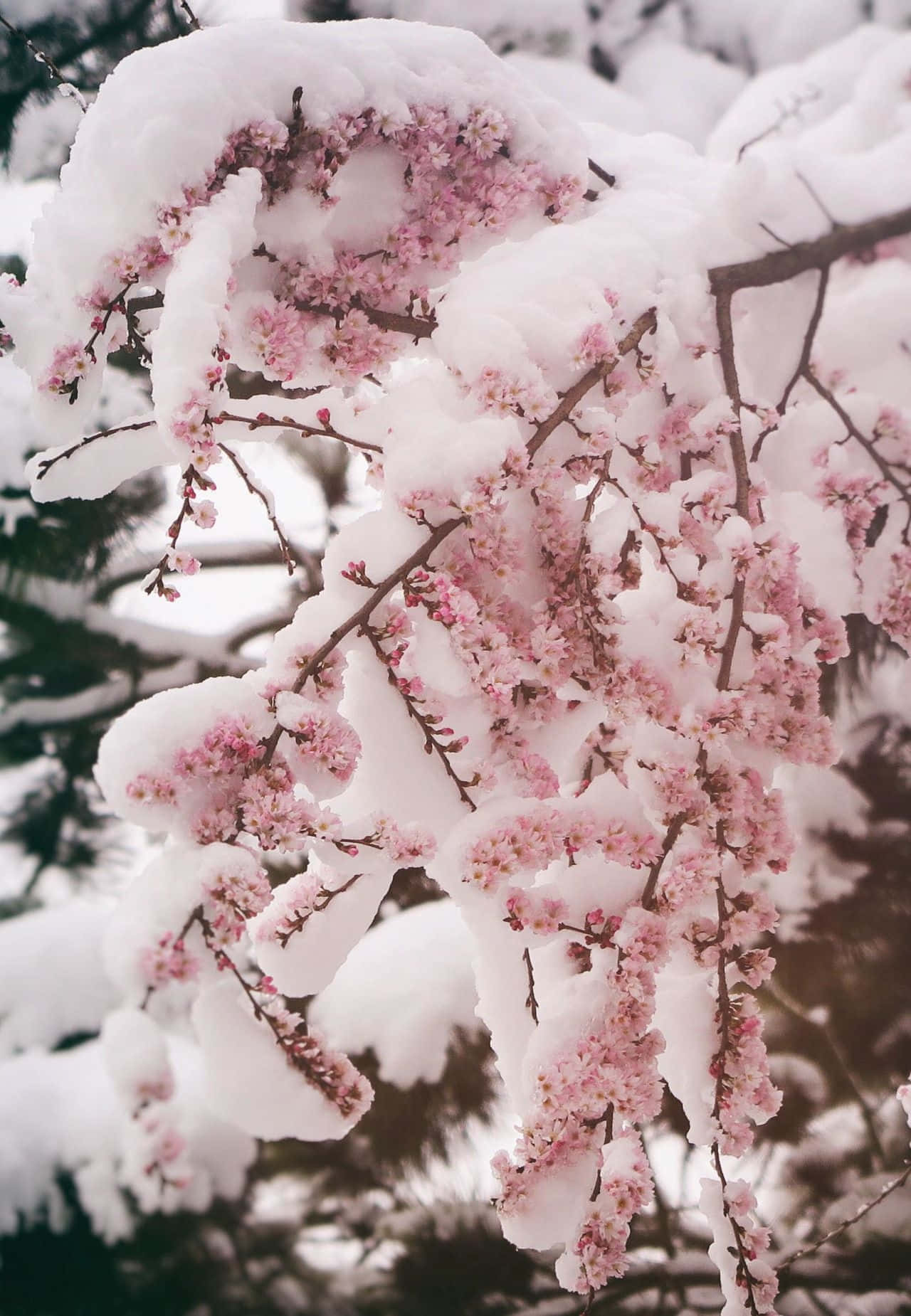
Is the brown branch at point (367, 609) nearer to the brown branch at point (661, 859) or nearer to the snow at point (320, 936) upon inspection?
the snow at point (320, 936)

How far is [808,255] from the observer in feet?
3.75

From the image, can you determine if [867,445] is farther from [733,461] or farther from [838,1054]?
[838,1054]

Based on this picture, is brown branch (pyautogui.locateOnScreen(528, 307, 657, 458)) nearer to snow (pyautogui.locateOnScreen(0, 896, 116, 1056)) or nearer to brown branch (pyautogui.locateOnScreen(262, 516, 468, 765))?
brown branch (pyautogui.locateOnScreen(262, 516, 468, 765))

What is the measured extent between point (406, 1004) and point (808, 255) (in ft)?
5.81

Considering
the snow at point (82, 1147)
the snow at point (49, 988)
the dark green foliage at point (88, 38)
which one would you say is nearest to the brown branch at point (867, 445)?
the dark green foliage at point (88, 38)

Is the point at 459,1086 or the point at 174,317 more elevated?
the point at 174,317

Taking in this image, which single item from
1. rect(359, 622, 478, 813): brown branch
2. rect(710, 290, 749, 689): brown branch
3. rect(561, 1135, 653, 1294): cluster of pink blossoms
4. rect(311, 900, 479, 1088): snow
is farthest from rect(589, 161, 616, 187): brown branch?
rect(311, 900, 479, 1088): snow

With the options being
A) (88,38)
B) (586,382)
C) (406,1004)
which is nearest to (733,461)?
(586,382)

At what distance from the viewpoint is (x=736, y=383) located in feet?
3.23

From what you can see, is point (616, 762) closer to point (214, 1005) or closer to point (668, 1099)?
point (214, 1005)

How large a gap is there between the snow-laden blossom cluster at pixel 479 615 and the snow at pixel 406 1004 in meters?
0.98

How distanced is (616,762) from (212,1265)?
5.82ft

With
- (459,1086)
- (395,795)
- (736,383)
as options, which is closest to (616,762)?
(395,795)

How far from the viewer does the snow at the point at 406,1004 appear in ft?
6.20
